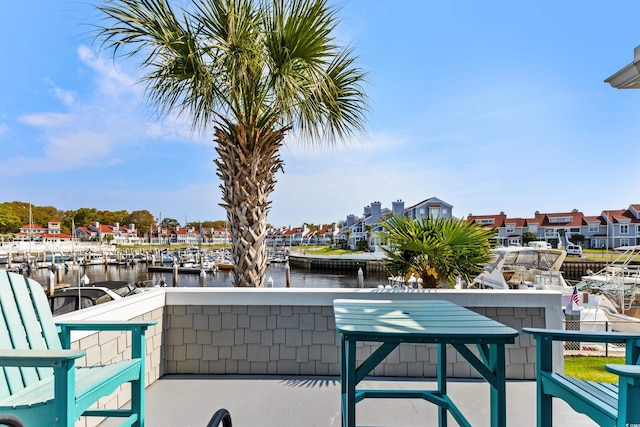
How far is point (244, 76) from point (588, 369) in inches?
223

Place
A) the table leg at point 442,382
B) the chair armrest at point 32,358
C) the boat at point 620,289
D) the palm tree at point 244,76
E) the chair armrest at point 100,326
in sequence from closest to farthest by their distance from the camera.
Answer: the chair armrest at point 32,358, the chair armrest at point 100,326, the table leg at point 442,382, the palm tree at point 244,76, the boat at point 620,289

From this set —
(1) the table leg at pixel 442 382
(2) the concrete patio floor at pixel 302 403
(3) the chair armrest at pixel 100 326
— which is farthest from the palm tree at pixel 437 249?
(3) the chair armrest at pixel 100 326

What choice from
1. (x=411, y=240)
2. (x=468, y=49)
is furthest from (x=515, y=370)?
(x=468, y=49)

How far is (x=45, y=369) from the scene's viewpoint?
1.63 meters

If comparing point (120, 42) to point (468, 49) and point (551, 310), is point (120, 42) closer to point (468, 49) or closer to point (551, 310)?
point (551, 310)

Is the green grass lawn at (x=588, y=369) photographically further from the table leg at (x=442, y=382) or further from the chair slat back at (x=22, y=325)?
the chair slat back at (x=22, y=325)

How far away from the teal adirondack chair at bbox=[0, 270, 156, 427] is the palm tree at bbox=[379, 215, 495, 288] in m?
2.64

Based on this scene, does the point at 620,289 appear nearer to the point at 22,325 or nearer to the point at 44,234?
the point at 22,325

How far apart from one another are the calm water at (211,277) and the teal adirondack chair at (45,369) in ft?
73.8

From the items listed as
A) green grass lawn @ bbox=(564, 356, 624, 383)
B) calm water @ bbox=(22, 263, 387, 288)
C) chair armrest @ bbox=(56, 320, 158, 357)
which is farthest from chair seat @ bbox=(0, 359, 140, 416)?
calm water @ bbox=(22, 263, 387, 288)

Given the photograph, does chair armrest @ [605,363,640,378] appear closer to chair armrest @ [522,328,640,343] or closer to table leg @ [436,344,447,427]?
chair armrest @ [522,328,640,343]

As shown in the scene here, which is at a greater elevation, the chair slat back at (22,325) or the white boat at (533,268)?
the chair slat back at (22,325)

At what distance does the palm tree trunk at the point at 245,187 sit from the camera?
3646mm

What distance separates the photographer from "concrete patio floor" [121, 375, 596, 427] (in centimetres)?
230
